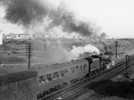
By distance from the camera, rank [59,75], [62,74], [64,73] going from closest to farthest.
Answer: [59,75]
[62,74]
[64,73]

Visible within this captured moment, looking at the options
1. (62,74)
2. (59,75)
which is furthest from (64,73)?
(59,75)

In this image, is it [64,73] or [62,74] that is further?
[64,73]

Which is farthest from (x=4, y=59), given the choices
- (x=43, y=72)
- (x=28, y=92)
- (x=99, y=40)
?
(x=99, y=40)

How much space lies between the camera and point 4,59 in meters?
38.8

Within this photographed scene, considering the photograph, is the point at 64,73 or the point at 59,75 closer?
the point at 59,75

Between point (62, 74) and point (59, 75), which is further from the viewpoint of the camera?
point (62, 74)

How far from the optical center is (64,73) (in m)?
15.4

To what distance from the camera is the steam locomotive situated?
1310 centimetres

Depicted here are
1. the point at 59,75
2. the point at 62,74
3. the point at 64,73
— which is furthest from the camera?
the point at 64,73

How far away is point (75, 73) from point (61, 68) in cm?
259

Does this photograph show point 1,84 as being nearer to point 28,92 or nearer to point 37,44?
point 28,92

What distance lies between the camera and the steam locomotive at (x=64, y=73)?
1310 cm

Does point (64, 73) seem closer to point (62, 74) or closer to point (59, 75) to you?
point (62, 74)

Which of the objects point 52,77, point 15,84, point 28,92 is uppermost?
point 15,84
